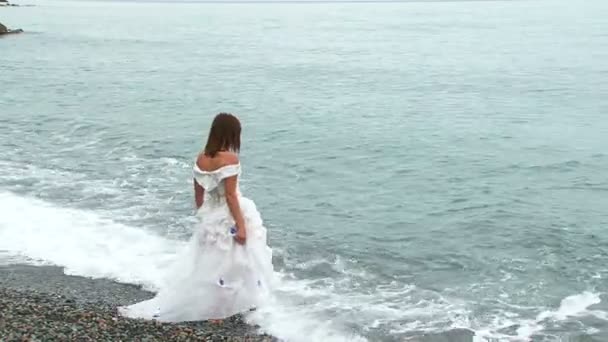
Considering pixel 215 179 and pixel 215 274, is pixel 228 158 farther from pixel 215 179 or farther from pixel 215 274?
pixel 215 274

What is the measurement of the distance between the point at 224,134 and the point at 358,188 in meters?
11.0

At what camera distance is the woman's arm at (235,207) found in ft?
28.7

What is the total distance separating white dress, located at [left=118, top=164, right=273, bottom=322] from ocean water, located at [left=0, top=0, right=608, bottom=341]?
30.4 inches

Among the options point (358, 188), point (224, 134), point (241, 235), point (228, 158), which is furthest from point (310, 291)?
point (358, 188)

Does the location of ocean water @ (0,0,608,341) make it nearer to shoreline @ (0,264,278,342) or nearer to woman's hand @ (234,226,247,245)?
shoreline @ (0,264,278,342)

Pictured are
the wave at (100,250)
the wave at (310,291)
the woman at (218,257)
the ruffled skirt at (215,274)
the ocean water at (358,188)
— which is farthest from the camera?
the ocean water at (358,188)

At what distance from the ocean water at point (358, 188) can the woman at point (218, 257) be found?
33.0 inches

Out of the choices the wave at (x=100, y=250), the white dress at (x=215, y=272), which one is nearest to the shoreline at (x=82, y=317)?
the white dress at (x=215, y=272)

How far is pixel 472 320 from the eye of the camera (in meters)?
10.9

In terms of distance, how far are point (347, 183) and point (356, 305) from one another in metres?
8.68

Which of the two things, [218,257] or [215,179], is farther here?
[218,257]

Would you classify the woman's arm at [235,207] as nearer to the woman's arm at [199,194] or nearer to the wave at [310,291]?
the woman's arm at [199,194]

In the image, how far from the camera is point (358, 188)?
1922 centimetres

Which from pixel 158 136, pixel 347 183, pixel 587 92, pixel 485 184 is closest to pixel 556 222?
pixel 485 184
